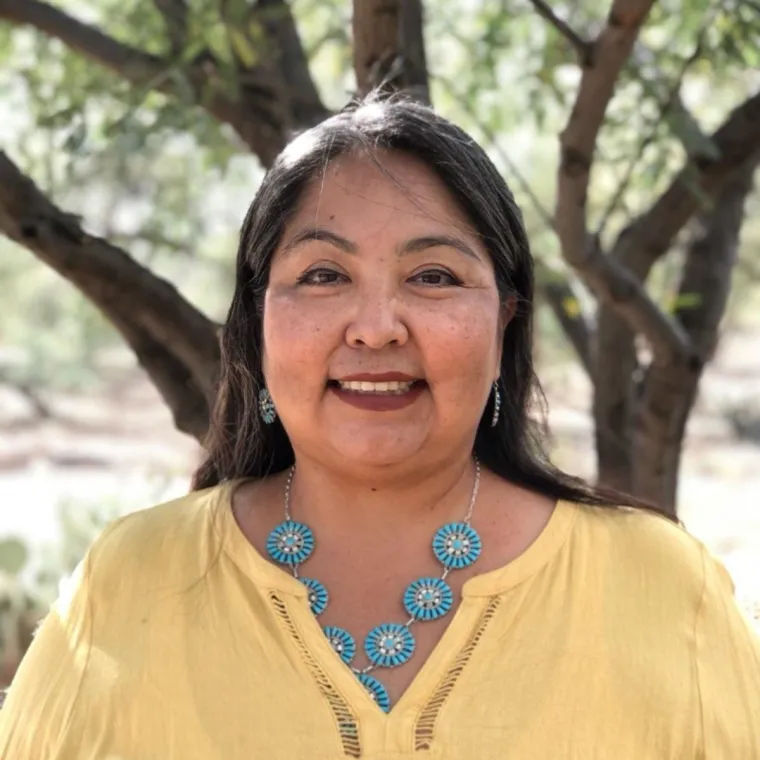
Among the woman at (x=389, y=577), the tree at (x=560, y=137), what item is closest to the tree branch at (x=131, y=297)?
the tree at (x=560, y=137)

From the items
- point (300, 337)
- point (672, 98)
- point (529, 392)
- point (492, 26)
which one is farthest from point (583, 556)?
point (492, 26)

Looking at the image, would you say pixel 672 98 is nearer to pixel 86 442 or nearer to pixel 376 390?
pixel 376 390

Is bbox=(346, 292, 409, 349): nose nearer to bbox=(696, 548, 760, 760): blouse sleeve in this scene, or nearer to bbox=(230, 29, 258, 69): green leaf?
bbox=(696, 548, 760, 760): blouse sleeve

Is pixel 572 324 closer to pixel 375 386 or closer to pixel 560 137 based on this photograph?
pixel 560 137

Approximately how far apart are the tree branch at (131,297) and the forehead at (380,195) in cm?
95

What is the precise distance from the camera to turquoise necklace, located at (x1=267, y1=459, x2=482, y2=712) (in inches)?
83.9

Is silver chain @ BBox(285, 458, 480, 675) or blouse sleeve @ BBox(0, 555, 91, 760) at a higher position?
silver chain @ BBox(285, 458, 480, 675)

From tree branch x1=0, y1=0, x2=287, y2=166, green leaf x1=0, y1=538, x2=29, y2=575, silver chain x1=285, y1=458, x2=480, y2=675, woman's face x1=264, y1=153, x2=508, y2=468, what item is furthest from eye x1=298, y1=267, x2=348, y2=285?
green leaf x1=0, y1=538, x2=29, y2=575

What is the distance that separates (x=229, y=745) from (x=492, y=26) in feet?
8.22

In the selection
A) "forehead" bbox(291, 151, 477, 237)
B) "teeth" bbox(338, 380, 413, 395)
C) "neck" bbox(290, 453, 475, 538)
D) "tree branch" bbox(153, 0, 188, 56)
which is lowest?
"neck" bbox(290, 453, 475, 538)

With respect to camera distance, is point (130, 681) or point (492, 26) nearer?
point (130, 681)

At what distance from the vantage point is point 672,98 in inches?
121

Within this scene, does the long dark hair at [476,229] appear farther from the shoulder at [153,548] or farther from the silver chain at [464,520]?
the shoulder at [153,548]

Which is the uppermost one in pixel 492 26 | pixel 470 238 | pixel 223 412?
pixel 492 26
